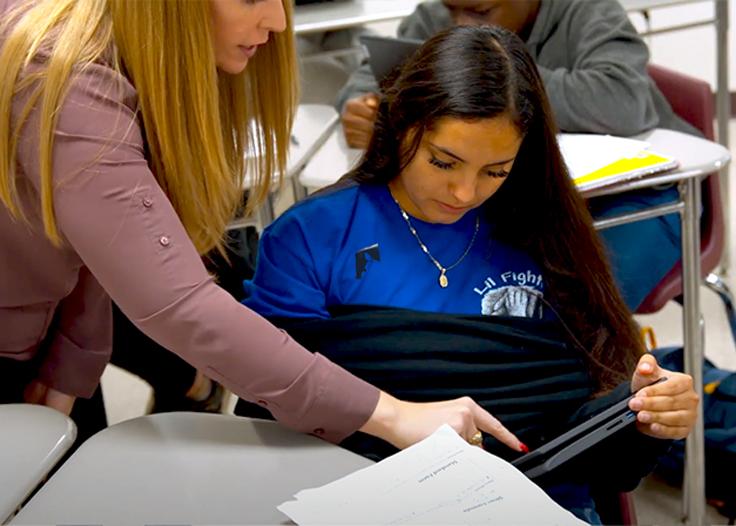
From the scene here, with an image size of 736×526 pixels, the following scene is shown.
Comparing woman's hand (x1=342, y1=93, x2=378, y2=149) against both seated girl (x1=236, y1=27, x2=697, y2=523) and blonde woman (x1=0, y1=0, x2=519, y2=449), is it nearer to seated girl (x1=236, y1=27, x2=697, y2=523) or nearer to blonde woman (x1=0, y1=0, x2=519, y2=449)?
seated girl (x1=236, y1=27, x2=697, y2=523)

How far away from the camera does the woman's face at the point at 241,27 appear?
0.99m

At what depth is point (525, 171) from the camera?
4.57 ft

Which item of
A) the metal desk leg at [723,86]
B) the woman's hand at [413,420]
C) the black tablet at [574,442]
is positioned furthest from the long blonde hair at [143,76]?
the metal desk leg at [723,86]

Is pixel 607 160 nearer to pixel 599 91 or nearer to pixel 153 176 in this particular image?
pixel 599 91

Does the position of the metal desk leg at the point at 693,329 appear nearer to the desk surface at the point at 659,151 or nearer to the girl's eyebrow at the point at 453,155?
the desk surface at the point at 659,151

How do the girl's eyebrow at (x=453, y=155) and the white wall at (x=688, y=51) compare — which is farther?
the white wall at (x=688, y=51)

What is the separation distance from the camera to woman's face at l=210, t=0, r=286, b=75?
0.99m

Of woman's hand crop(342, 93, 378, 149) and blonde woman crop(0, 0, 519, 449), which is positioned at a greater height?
blonde woman crop(0, 0, 519, 449)

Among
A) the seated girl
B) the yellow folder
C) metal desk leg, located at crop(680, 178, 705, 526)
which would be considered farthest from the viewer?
metal desk leg, located at crop(680, 178, 705, 526)

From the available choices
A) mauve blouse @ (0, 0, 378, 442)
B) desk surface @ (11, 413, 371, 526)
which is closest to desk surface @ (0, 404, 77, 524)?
desk surface @ (11, 413, 371, 526)

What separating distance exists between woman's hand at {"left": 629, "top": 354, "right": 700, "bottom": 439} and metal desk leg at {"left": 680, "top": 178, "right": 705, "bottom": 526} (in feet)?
2.04

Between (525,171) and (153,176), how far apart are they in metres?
0.61

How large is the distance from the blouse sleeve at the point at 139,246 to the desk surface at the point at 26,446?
0.59ft

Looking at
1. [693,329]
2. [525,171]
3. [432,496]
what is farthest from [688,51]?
[432,496]
